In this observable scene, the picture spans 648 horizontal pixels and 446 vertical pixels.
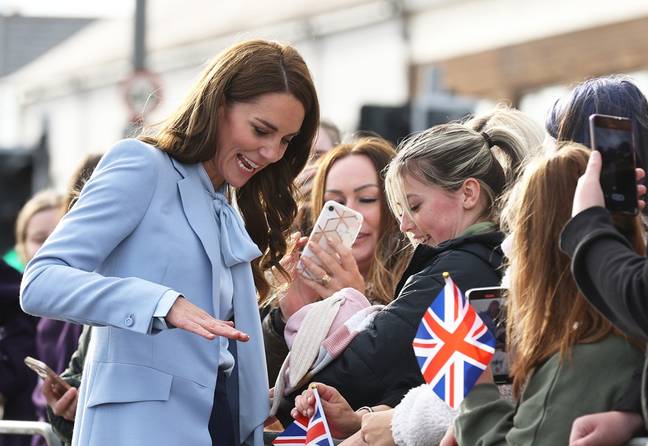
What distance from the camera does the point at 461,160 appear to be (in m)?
4.19

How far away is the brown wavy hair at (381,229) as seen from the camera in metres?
4.86

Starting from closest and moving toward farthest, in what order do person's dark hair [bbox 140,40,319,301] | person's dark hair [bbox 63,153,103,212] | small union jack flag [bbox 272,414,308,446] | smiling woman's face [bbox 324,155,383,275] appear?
1. person's dark hair [bbox 140,40,319,301]
2. small union jack flag [bbox 272,414,308,446]
3. smiling woman's face [bbox 324,155,383,275]
4. person's dark hair [bbox 63,153,103,212]

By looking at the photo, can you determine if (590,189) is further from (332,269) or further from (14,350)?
(14,350)

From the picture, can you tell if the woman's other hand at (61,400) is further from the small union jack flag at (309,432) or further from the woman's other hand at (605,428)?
the woman's other hand at (605,428)

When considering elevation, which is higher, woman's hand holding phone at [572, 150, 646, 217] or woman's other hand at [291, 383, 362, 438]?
woman's hand holding phone at [572, 150, 646, 217]

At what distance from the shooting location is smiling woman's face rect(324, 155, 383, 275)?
5.10 meters

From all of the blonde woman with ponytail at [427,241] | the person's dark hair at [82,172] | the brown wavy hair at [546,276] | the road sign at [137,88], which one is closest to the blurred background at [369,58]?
the road sign at [137,88]

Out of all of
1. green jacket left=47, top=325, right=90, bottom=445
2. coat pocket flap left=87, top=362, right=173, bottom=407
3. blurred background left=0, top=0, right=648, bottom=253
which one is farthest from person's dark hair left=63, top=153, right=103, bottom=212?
blurred background left=0, top=0, right=648, bottom=253

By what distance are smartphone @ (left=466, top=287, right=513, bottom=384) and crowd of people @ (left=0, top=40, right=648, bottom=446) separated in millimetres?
11

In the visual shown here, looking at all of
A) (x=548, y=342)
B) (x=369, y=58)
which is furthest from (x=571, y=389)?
(x=369, y=58)

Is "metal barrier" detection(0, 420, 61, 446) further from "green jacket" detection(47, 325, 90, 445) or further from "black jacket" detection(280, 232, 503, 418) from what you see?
"black jacket" detection(280, 232, 503, 418)

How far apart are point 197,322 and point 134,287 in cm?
22

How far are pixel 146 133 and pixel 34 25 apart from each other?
35967 millimetres

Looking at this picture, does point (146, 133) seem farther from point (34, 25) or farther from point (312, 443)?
point (34, 25)
